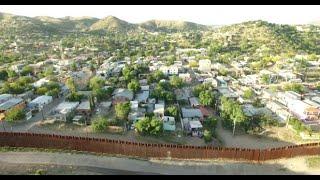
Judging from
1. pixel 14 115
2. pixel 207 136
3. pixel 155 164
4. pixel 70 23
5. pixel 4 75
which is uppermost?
pixel 70 23

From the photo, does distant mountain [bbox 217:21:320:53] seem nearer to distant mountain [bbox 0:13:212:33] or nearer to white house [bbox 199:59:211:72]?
white house [bbox 199:59:211:72]

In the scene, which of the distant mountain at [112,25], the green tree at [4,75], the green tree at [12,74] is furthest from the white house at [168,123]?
the distant mountain at [112,25]

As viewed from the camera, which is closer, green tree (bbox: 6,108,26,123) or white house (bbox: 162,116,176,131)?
white house (bbox: 162,116,176,131)

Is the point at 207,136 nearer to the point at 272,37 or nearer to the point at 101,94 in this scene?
the point at 101,94

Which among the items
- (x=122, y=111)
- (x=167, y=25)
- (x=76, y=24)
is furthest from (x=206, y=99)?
(x=167, y=25)

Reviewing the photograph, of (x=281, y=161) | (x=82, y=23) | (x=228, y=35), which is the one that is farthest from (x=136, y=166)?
(x=82, y=23)

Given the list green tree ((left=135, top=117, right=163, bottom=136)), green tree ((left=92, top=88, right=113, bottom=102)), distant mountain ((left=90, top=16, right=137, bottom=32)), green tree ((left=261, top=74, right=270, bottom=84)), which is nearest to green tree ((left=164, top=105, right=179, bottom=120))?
green tree ((left=135, top=117, right=163, bottom=136))
